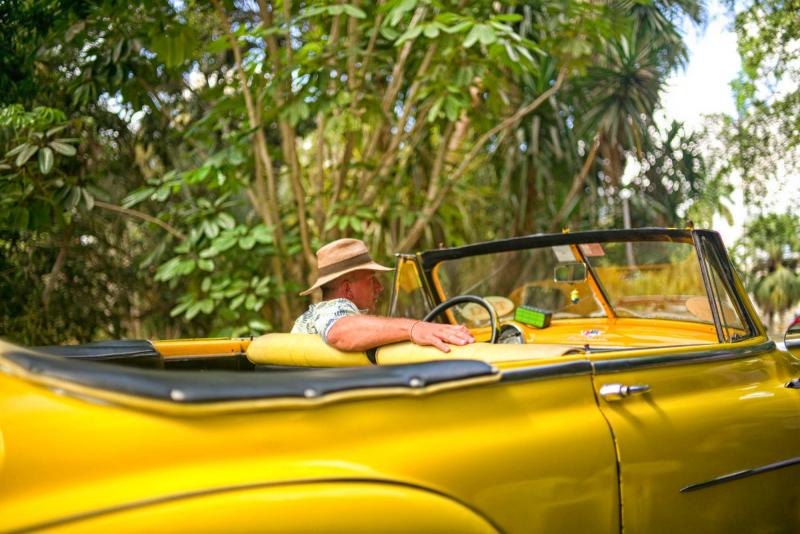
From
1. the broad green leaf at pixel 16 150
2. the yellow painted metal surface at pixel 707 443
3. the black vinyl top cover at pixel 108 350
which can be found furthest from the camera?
the broad green leaf at pixel 16 150

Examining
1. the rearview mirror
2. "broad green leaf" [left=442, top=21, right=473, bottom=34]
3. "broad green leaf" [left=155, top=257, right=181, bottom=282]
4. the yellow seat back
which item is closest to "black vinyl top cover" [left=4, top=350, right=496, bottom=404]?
the yellow seat back

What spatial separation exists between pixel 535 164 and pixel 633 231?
868cm

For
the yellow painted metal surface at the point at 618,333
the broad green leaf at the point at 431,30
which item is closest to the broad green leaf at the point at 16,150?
the broad green leaf at the point at 431,30

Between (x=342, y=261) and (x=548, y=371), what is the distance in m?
1.16

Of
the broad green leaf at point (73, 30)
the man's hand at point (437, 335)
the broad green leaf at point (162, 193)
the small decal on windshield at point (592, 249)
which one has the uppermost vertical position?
the broad green leaf at point (73, 30)

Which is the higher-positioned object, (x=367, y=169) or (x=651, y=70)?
(x=651, y=70)

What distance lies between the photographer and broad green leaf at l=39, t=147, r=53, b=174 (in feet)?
17.0

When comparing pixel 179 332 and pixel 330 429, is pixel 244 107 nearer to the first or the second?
pixel 179 332

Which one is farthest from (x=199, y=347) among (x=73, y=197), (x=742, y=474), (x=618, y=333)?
(x=73, y=197)

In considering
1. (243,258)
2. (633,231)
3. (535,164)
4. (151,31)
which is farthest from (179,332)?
(633,231)

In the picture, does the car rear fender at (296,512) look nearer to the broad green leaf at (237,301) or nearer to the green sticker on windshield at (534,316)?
the green sticker on windshield at (534,316)

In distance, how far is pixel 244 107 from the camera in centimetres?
636

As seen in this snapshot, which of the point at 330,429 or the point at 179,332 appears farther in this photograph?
the point at 179,332

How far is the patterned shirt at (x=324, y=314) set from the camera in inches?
103
